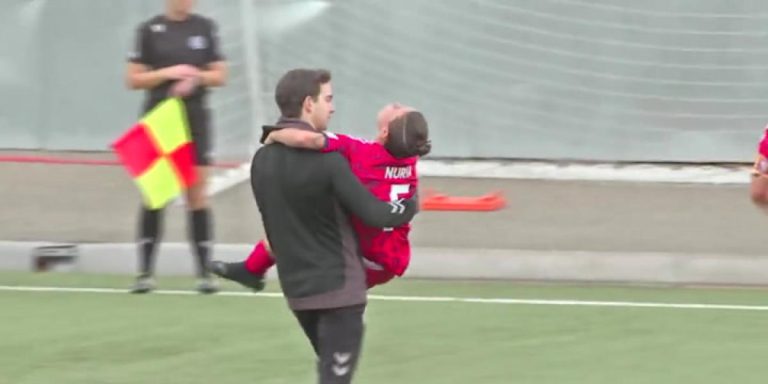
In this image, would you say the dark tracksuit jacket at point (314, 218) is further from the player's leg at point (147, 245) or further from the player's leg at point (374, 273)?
the player's leg at point (147, 245)

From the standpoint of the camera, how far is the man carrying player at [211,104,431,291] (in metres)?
5.96

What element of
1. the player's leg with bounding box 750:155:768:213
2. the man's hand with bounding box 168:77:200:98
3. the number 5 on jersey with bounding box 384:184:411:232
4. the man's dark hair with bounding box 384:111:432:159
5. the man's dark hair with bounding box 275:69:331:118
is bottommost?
the player's leg with bounding box 750:155:768:213

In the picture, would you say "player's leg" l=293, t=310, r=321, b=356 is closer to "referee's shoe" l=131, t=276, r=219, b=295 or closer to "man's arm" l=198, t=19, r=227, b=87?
"referee's shoe" l=131, t=276, r=219, b=295

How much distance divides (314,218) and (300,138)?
0.94 ft

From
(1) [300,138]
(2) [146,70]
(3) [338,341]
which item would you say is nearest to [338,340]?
(3) [338,341]

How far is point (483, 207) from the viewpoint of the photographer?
11.5 m

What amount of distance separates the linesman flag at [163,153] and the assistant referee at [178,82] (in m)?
0.05

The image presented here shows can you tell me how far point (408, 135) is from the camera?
19.5ft

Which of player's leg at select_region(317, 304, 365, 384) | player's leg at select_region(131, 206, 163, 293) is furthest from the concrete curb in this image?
player's leg at select_region(317, 304, 365, 384)

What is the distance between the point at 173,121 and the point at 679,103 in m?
5.37

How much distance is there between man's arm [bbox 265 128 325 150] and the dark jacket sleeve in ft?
0.21

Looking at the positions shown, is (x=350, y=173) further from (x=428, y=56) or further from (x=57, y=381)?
(x=428, y=56)

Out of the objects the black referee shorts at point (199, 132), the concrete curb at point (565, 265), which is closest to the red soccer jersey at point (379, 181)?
the black referee shorts at point (199, 132)

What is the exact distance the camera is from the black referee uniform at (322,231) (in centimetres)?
582
